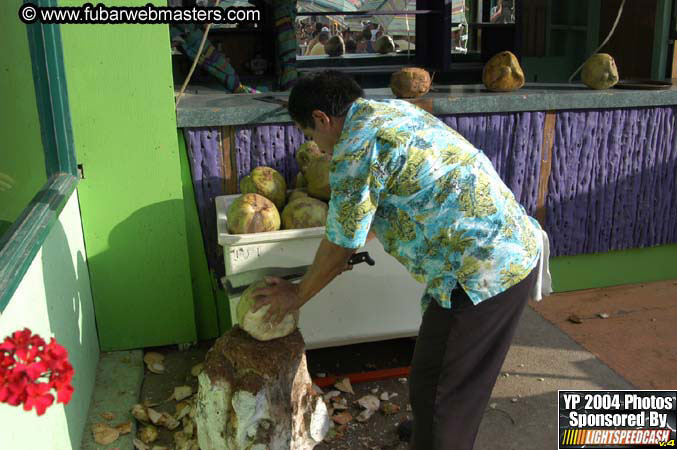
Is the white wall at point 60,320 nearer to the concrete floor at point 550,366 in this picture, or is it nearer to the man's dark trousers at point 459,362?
the concrete floor at point 550,366

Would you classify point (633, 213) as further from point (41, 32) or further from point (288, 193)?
point (41, 32)

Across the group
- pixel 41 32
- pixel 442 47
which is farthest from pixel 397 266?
pixel 442 47

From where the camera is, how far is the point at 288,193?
3.53 metres

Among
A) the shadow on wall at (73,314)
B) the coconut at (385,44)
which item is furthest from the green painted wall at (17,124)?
the coconut at (385,44)

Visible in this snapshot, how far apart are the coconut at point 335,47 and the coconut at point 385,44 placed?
34cm

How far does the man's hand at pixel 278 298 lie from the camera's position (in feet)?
7.56

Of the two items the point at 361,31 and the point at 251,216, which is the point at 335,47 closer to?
the point at 361,31

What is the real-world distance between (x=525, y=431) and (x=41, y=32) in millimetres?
2761

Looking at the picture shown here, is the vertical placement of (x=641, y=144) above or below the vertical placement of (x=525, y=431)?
above

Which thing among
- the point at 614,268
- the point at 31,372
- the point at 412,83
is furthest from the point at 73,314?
the point at 614,268

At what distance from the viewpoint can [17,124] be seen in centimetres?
314

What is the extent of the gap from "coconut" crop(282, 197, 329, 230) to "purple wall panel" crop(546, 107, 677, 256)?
66.3 inches

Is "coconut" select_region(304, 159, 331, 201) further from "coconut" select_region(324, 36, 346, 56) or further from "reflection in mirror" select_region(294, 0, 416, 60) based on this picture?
"coconut" select_region(324, 36, 346, 56)

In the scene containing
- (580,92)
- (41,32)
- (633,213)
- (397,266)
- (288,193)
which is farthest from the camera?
(633,213)
